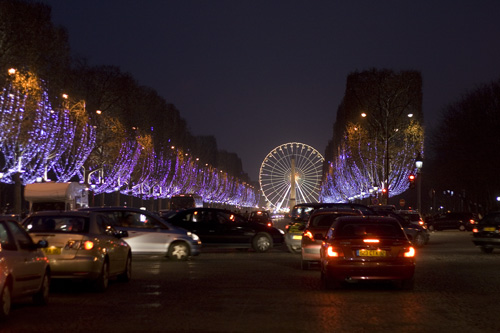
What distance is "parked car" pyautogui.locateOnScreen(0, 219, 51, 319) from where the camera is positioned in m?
11.6

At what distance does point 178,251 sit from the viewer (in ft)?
86.4

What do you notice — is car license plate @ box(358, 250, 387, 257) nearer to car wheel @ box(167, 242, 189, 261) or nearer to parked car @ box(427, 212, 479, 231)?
car wheel @ box(167, 242, 189, 261)

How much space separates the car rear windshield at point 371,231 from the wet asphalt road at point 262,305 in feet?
3.36

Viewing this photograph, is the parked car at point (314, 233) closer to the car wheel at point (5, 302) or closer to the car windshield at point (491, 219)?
the car windshield at point (491, 219)

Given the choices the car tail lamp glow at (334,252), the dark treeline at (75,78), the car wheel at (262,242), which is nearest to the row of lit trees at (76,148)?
the dark treeline at (75,78)

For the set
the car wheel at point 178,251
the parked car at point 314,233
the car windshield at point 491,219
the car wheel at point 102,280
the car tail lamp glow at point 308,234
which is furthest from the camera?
the car windshield at point 491,219

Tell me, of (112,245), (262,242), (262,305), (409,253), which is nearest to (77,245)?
(112,245)

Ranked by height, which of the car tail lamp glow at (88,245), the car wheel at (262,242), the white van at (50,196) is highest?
the white van at (50,196)

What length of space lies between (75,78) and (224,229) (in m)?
40.8

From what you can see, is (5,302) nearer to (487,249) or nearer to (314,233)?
(314,233)

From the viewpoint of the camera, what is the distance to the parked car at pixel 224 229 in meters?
31.1

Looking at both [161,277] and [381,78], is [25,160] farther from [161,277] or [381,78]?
[161,277]

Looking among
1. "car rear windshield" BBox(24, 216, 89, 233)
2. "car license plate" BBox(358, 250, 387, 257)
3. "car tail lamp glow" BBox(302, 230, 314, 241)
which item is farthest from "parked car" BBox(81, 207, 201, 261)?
"car license plate" BBox(358, 250, 387, 257)

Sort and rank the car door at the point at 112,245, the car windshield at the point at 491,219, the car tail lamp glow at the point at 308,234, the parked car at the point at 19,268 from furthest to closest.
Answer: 1. the car windshield at the point at 491,219
2. the car tail lamp glow at the point at 308,234
3. the car door at the point at 112,245
4. the parked car at the point at 19,268
